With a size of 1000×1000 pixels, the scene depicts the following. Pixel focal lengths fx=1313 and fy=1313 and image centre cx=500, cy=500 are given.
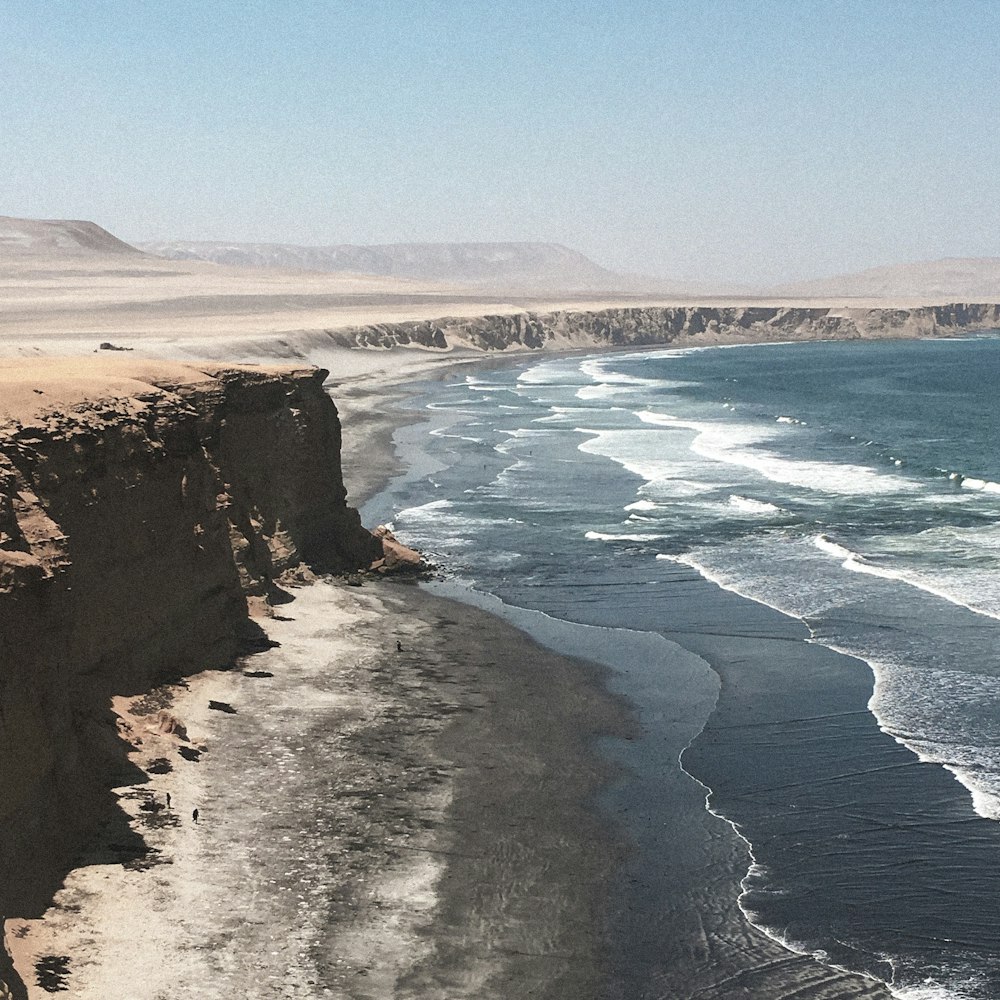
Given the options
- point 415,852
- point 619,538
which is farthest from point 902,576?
point 415,852

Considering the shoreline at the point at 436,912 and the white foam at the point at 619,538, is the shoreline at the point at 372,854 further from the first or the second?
the white foam at the point at 619,538

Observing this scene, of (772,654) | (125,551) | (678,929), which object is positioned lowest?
(678,929)

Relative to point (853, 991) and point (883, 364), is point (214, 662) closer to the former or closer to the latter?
point (853, 991)

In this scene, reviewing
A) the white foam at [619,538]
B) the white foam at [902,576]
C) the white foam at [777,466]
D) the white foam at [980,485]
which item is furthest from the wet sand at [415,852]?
the white foam at [980,485]

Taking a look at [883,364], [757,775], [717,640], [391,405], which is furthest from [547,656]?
[883,364]

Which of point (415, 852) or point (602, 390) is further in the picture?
point (602, 390)

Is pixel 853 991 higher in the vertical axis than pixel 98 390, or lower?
lower

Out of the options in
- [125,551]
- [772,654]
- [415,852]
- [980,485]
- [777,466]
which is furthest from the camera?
[777,466]

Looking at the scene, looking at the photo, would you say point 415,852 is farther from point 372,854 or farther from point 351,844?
point 351,844

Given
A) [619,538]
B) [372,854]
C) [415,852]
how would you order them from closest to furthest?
[372,854] → [415,852] → [619,538]
